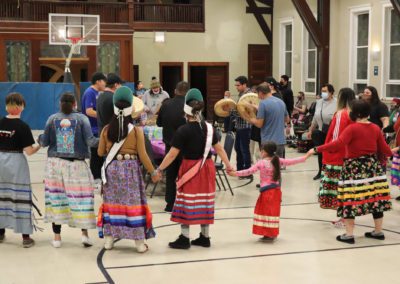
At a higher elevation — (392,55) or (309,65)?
(392,55)

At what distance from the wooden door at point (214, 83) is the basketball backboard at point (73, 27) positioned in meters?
5.45

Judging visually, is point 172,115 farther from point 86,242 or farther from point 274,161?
point 86,242

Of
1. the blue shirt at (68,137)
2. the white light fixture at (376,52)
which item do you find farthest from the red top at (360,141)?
the white light fixture at (376,52)

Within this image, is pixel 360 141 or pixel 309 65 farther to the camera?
pixel 309 65

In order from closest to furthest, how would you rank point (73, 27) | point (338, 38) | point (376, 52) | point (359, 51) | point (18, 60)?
1. point (376, 52)
2. point (359, 51)
3. point (73, 27)
4. point (338, 38)
5. point (18, 60)

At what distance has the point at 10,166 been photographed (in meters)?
5.92

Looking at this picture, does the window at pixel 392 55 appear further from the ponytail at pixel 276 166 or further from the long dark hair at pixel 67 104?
the long dark hair at pixel 67 104

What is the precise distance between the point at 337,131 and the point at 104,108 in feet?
8.96

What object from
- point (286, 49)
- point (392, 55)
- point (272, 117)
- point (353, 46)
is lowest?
point (272, 117)

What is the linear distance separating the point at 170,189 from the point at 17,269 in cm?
258

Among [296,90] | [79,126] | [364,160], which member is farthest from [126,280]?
[296,90]

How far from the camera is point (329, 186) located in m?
6.80

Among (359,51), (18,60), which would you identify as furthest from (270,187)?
(18,60)

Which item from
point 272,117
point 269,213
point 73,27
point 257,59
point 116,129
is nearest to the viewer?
point 116,129
